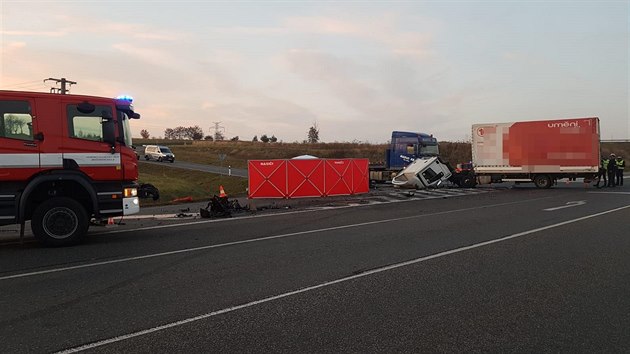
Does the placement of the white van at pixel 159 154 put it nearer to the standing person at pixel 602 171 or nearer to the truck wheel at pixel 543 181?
the truck wheel at pixel 543 181

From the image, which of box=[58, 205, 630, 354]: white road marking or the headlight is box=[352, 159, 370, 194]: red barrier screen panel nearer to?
box=[58, 205, 630, 354]: white road marking

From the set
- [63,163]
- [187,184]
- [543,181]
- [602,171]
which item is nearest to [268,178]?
[187,184]

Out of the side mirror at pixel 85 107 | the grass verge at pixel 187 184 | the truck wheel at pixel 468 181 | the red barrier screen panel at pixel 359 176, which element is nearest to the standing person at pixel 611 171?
the truck wheel at pixel 468 181

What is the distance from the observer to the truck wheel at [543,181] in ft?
86.9

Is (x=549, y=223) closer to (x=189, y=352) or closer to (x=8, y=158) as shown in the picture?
(x=189, y=352)

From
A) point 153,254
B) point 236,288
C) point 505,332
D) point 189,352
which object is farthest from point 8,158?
point 505,332

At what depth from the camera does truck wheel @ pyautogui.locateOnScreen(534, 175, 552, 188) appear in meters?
26.5

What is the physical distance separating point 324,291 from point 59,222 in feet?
20.6

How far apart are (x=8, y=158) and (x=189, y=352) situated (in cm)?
715

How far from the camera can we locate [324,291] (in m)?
5.95

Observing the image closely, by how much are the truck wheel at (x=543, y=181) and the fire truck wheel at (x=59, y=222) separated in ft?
81.2

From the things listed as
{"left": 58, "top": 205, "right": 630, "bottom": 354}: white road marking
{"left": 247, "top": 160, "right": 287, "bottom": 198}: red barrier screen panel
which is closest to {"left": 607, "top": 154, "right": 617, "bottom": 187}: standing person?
{"left": 247, "top": 160, "right": 287, "bottom": 198}: red barrier screen panel

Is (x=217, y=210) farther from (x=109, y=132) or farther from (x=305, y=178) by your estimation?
(x=305, y=178)

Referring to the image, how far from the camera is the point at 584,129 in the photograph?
82.8 feet
